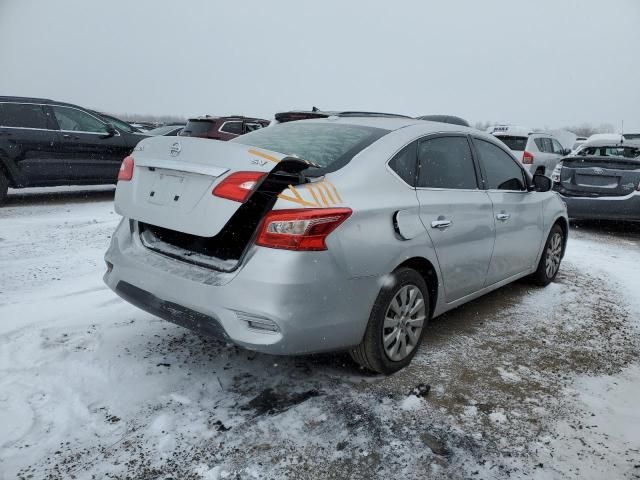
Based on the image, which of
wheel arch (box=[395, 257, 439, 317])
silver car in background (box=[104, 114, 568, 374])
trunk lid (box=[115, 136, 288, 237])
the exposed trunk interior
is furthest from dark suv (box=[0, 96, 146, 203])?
wheel arch (box=[395, 257, 439, 317])

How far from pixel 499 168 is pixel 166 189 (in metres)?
2.76

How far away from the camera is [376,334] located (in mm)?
2814

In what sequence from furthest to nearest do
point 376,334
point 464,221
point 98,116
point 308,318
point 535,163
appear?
1. point 535,163
2. point 98,116
3. point 464,221
4. point 376,334
5. point 308,318

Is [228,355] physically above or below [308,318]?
below

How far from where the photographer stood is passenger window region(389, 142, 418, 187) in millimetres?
3006

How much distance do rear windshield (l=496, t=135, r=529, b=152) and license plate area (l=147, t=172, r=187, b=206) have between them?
11.8 metres

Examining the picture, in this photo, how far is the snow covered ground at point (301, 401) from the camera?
2219mm

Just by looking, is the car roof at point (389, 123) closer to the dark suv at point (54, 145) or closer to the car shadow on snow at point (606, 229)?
the car shadow on snow at point (606, 229)

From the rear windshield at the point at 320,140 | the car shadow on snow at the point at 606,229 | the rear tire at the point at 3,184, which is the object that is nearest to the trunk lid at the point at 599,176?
the car shadow on snow at the point at 606,229

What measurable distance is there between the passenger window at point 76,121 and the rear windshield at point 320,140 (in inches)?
248

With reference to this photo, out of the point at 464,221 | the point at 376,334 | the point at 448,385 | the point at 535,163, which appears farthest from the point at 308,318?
the point at 535,163

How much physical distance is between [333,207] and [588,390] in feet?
6.43

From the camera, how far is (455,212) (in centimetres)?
332

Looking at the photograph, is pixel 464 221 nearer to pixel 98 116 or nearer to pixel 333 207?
pixel 333 207
